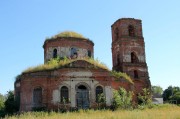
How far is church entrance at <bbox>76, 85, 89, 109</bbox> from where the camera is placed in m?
27.1

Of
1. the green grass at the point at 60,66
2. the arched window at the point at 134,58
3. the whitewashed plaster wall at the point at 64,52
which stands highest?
the whitewashed plaster wall at the point at 64,52

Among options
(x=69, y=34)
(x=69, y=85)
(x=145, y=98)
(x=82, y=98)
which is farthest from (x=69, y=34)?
(x=145, y=98)

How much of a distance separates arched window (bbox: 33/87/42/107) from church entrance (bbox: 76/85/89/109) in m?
3.26

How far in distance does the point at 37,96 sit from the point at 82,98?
395 centimetres

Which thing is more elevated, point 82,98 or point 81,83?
point 81,83

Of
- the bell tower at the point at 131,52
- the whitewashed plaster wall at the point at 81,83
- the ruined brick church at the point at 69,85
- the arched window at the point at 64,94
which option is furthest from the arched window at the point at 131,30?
the arched window at the point at 64,94

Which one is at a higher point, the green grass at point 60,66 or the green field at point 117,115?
the green grass at point 60,66

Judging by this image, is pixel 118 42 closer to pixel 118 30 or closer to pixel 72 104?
pixel 118 30

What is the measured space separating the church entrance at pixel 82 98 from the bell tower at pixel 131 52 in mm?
6530

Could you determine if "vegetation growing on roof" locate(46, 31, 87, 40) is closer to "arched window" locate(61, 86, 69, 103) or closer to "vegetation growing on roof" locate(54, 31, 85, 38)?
"vegetation growing on roof" locate(54, 31, 85, 38)

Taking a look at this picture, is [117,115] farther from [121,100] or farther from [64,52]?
[64,52]

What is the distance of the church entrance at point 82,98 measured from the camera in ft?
88.8

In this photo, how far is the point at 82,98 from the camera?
89.4ft

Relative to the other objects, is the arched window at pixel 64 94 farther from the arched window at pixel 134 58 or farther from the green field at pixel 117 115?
the arched window at pixel 134 58
